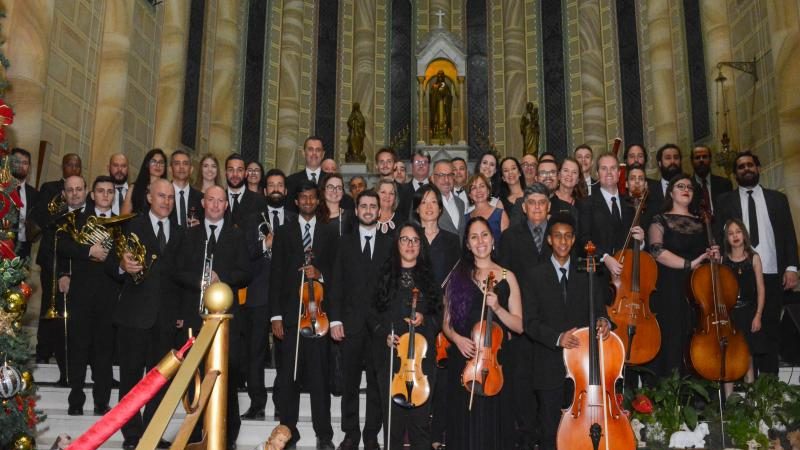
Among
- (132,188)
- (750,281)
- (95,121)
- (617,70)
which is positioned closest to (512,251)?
(750,281)

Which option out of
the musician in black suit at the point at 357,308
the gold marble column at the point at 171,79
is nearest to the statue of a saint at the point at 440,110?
the gold marble column at the point at 171,79

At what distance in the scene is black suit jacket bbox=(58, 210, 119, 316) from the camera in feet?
19.1

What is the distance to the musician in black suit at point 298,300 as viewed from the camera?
5.29 meters

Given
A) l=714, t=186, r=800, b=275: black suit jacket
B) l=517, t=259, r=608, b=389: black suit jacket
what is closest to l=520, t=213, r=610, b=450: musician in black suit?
l=517, t=259, r=608, b=389: black suit jacket

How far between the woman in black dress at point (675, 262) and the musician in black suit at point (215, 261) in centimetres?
303

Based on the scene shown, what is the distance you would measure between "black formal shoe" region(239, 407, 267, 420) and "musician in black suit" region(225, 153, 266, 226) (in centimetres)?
167

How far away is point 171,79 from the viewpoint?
11.3 m

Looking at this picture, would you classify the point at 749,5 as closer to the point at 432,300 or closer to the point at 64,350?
the point at 432,300

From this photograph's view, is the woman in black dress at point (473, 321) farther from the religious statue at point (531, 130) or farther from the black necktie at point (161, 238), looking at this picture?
the religious statue at point (531, 130)

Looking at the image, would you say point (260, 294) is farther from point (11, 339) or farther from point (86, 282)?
point (11, 339)

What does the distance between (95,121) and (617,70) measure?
9471 millimetres

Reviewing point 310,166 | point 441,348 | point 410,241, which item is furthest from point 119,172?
point 441,348

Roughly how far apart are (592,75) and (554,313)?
10.9m

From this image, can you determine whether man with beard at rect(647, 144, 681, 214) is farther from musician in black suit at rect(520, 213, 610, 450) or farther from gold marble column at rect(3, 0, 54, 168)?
gold marble column at rect(3, 0, 54, 168)
